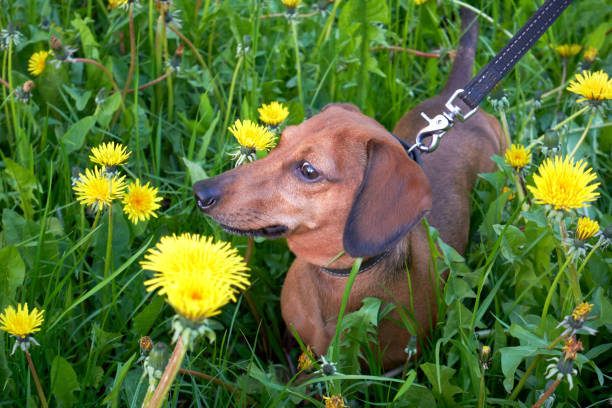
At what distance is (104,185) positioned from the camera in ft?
5.46

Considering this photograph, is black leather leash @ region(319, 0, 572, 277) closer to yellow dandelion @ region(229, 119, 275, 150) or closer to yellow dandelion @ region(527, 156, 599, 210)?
yellow dandelion @ region(229, 119, 275, 150)

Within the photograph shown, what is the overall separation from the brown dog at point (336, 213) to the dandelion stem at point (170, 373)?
2.57 feet

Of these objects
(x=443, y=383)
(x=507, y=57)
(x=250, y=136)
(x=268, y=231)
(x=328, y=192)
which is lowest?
→ (x=443, y=383)

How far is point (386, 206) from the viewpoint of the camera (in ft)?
6.00

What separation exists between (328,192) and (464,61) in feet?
4.89

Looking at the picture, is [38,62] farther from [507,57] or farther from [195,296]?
[195,296]

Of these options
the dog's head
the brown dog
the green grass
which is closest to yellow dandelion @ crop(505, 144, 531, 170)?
the green grass

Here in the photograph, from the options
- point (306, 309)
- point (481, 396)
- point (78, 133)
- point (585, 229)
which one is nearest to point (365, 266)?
point (306, 309)

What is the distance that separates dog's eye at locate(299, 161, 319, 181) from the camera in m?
1.94

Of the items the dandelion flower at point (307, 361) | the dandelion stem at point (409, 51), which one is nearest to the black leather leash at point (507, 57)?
the dandelion flower at point (307, 361)

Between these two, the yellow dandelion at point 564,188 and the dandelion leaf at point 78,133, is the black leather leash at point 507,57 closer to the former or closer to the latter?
the yellow dandelion at point 564,188

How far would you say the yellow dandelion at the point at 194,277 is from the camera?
3.19 ft

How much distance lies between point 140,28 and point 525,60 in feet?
6.93

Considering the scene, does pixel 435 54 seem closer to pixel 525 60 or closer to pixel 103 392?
pixel 525 60
